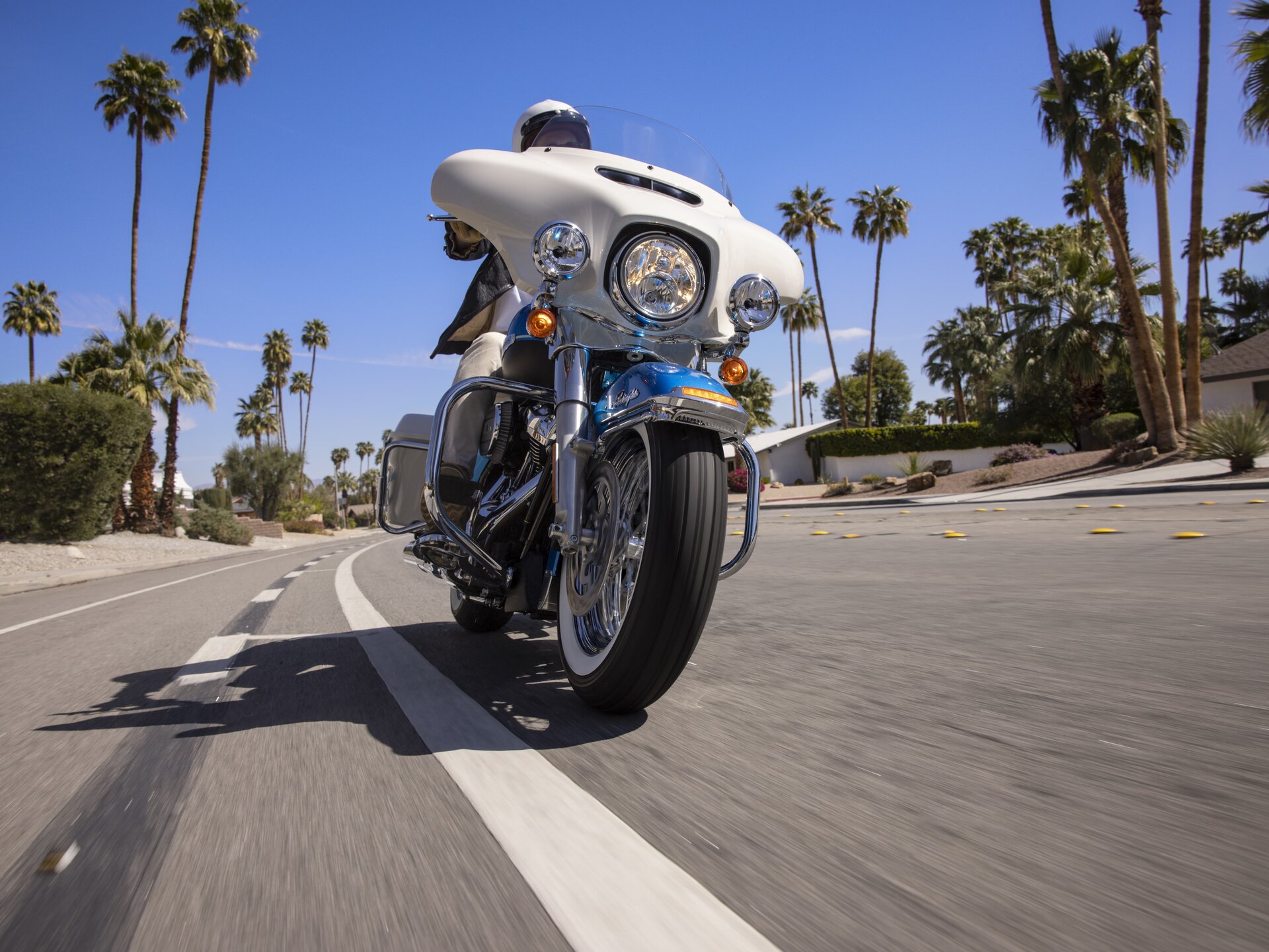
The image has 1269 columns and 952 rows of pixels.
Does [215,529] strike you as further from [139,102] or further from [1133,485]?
[1133,485]

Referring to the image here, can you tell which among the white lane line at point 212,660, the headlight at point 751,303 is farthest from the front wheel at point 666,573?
the white lane line at point 212,660

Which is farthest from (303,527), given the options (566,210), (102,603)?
(566,210)

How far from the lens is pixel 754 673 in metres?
2.64

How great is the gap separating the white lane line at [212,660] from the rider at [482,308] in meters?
1.37

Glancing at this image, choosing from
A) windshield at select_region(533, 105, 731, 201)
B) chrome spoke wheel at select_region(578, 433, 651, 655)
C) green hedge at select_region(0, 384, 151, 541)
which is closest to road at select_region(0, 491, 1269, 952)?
chrome spoke wheel at select_region(578, 433, 651, 655)

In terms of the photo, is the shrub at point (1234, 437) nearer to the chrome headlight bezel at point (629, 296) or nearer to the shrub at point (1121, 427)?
the shrub at point (1121, 427)

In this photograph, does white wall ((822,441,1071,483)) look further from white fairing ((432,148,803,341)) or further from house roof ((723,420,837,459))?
white fairing ((432,148,803,341))

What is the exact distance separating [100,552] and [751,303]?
66.5 feet

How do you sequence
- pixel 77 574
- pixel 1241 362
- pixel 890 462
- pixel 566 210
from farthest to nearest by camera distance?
pixel 890 462, pixel 1241 362, pixel 77 574, pixel 566 210

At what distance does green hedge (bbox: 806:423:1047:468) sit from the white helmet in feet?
136

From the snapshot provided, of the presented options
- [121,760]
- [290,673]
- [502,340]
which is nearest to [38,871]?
[121,760]

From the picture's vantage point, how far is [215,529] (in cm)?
2730

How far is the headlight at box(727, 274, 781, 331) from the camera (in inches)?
113

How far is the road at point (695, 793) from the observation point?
3.65 feet
